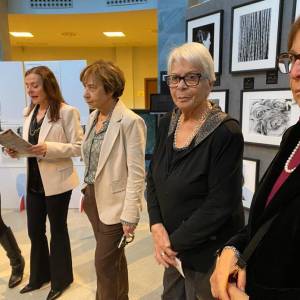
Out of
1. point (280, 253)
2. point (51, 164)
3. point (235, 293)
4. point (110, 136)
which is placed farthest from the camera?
point (51, 164)

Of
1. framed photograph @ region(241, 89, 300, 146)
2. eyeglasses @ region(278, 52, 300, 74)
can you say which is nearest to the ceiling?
framed photograph @ region(241, 89, 300, 146)

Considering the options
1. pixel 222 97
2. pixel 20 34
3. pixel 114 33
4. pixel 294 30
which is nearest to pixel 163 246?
pixel 294 30

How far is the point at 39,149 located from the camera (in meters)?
1.89

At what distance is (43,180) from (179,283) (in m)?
1.08

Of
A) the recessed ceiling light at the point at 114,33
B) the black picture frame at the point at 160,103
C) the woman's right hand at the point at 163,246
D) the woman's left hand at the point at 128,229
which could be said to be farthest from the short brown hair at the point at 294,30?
the recessed ceiling light at the point at 114,33

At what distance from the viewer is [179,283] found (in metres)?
1.40

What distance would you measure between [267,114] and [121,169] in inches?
44.7

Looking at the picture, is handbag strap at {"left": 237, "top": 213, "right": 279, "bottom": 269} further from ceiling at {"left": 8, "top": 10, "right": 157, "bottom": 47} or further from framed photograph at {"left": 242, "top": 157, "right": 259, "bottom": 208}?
ceiling at {"left": 8, "top": 10, "right": 157, "bottom": 47}

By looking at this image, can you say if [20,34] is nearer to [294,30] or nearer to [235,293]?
[294,30]

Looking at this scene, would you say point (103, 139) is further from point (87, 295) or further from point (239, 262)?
point (87, 295)

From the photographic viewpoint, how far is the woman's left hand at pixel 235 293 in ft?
2.62

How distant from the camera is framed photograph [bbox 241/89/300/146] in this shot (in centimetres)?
200

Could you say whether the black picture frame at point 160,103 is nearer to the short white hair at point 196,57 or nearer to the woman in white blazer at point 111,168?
the woman in white blazer at point 111,168

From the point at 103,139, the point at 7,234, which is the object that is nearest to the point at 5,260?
the point at 7,234
